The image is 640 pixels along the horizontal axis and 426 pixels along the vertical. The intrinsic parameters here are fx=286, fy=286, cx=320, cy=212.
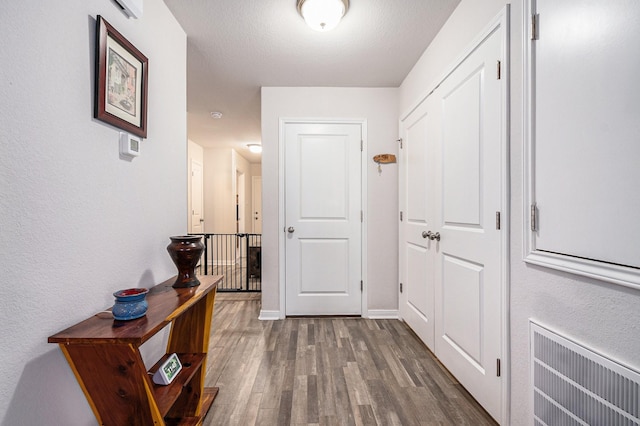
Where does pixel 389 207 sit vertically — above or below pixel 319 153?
below

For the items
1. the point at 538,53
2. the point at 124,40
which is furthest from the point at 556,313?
the point at 124,40

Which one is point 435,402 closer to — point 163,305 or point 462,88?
point 163,305

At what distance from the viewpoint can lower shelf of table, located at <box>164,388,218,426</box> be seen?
A: 1.36 m

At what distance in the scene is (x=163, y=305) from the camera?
1.20 meters

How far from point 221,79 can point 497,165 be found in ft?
8.34

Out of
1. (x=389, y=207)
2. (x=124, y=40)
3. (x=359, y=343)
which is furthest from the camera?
(x=389, y=207)

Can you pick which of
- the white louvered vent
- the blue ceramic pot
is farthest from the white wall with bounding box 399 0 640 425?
the blue ceramic pot

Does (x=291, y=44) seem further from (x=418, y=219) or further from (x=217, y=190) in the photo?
(x=217, y=190)

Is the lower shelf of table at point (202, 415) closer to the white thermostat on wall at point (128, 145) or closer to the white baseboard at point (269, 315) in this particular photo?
the white baseboard at point (269, 315)

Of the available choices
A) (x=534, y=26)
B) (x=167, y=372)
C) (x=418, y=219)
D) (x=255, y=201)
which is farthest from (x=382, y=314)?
(x=255, y=201)

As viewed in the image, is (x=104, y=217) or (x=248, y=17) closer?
(x=104, y=217)

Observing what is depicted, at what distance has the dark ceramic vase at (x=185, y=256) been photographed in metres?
1.41

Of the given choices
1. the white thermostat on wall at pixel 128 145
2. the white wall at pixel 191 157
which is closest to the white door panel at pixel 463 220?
the white thermostat on wall at pixel 128 145

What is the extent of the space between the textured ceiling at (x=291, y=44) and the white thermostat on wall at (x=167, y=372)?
2033mm
